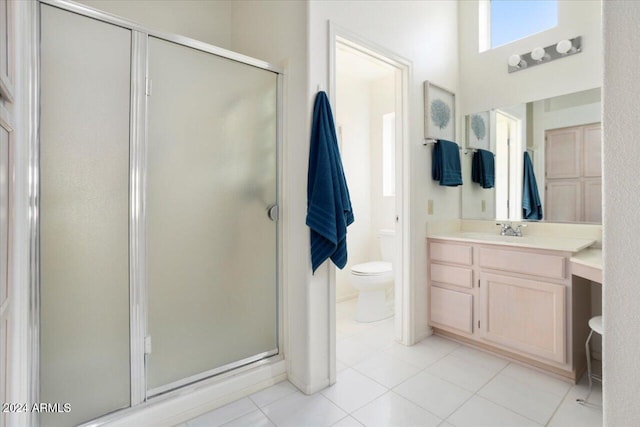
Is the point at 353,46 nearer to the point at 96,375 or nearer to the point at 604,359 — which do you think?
the point at 604,359

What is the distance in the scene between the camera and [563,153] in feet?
7.38

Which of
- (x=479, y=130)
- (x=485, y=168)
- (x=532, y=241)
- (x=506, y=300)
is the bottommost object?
(x=506, y=300)

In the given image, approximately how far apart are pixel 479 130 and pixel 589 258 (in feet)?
4.56

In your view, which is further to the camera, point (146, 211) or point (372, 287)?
point (372, 287)

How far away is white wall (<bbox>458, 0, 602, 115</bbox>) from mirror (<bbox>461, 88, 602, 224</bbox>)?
81 mm

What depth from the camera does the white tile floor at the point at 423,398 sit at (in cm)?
151

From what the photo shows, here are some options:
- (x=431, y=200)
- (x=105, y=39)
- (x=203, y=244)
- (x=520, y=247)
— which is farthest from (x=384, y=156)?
(x=105, y=39)

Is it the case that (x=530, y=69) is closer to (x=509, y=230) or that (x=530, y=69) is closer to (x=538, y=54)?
(x=538, y=54)

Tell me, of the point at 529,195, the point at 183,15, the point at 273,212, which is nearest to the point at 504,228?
the point at 529,195

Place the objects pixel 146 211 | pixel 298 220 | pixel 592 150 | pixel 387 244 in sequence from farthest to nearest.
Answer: pixel 387 244 → pixel 592 150 → pixel 298 220 → pixel 146 211

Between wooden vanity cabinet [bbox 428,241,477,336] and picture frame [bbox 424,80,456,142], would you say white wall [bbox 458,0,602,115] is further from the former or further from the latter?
wooden vanity cabinet [bbox 428,241,477,336]

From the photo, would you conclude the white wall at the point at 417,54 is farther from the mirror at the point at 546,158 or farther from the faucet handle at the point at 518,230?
the faucet handle at the point at 518,230

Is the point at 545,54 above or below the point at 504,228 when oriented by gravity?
above

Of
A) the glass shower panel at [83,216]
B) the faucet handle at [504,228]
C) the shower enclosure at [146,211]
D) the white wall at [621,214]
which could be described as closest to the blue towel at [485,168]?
A: the faucet handle at [504,228]
